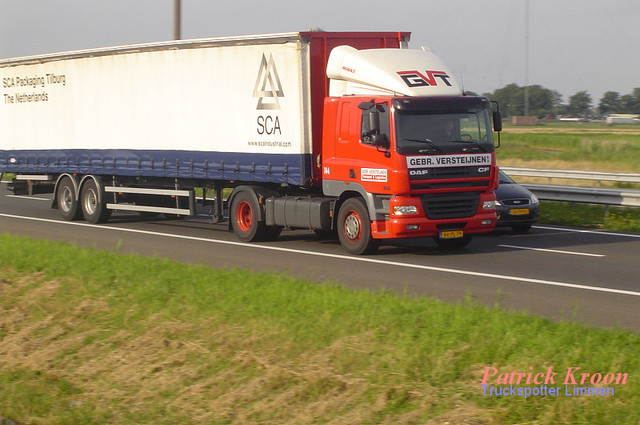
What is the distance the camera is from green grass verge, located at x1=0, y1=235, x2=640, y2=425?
7.07 m

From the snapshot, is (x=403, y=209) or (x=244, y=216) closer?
(x=403, y=209)

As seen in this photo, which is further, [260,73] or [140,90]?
[140,90]

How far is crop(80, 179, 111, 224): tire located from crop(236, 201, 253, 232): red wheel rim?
185 inches

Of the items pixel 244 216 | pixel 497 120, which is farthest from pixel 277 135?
pixel 497 120

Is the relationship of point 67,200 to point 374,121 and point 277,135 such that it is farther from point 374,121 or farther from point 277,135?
point 374,121

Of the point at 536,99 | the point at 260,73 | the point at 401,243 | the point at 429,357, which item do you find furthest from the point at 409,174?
the point at 536,99

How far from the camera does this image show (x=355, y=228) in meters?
15.0

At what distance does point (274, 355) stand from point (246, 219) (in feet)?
29.1

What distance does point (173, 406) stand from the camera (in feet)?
Result: 26.4

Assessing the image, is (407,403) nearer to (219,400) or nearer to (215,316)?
(219,400)

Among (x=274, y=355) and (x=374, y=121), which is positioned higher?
(x=374, y=121)

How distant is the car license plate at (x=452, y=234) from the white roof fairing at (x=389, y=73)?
7.44ft

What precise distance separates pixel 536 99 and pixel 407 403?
65166 mm

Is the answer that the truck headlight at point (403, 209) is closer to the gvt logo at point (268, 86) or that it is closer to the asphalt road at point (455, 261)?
the asphalt road at point (455, 261)
